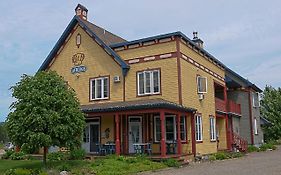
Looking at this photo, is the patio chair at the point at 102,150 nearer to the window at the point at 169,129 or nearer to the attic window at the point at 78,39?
the window at the point at 169,129

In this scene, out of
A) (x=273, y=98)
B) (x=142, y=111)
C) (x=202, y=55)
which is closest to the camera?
(x=142, y=111)

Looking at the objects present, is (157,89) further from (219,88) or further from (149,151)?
(219,88)

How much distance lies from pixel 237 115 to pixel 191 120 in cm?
1336

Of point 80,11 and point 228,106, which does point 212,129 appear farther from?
point 80,11

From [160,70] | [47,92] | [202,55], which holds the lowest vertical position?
[47,92]

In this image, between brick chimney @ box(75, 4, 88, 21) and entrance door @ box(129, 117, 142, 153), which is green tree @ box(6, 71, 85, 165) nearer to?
entrance door @ box(129, 117, 142, 153)

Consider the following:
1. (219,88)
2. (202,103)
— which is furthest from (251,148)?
(202,103)

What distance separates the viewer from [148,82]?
2511 cm

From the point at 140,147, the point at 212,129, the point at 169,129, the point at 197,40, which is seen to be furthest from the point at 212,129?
the point at 197,40

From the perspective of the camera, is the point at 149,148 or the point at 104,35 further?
the point at 104,35

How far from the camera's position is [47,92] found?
18.4 meters

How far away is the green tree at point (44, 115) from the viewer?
17422mm

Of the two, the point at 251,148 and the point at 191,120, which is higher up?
the point at 191,120

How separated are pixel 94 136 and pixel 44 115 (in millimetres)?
9672
